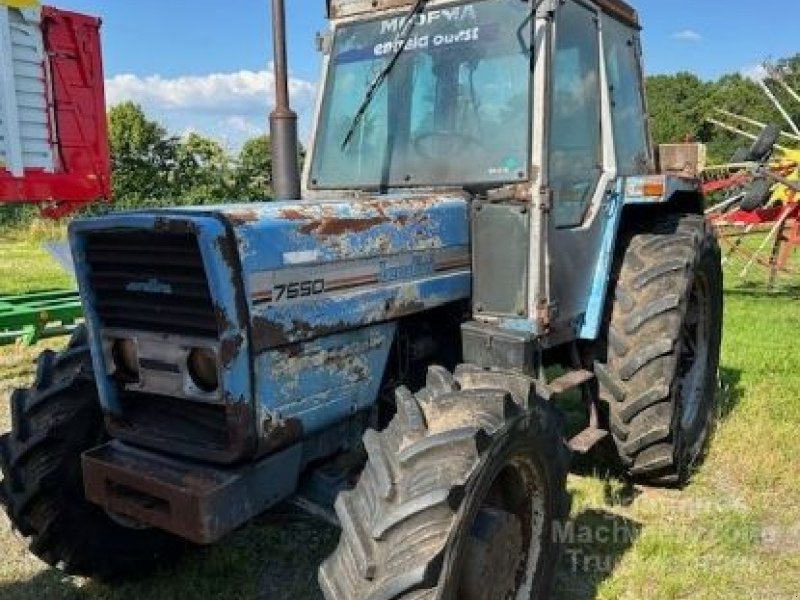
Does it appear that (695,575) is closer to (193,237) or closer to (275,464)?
(275,464)

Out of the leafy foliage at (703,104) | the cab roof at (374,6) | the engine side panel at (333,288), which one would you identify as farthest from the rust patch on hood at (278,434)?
the leafy foliage at (703,104)

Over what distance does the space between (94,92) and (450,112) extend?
15.7 feet

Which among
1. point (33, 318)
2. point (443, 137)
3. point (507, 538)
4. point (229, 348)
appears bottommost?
point (507, 538)

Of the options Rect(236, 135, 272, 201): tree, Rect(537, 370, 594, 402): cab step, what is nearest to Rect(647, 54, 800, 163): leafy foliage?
Rect(236, 135, 272, 201): tree

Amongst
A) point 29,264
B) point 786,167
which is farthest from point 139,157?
point 786,167

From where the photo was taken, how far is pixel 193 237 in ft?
8.30

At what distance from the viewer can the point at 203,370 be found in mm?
2729

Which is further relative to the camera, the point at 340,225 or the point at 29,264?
the point at 29,264

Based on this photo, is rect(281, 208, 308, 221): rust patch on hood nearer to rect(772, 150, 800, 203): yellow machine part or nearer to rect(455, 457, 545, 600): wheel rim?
rect(455, 457, 545, 600): wheel rim

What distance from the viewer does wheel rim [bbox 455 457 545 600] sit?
268 centimetres

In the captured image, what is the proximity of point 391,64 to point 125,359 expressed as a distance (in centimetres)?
175

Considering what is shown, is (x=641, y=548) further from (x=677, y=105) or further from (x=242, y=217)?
(x=677, y=105)

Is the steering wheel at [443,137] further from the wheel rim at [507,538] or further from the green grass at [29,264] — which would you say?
the green grass at [29,264]

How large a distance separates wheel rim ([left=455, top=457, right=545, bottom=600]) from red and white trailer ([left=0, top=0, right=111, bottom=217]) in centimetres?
505
